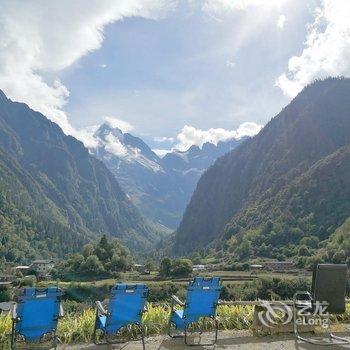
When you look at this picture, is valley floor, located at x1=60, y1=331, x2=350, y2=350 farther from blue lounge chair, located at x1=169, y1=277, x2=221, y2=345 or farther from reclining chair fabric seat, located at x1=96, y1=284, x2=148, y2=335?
reclining chair fabric seat, located at x1=96, y1=284, x2=148, y2=335

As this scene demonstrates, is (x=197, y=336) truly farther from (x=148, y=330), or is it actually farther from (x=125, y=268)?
(x=125, y=268)

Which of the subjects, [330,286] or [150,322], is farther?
[150,322]

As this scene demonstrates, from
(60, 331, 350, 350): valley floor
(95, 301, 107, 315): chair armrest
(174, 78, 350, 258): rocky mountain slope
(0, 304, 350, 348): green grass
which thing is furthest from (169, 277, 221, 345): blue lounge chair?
(174, 78, 350, 258): rocky mountain slope

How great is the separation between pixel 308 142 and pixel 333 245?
84.2 meters

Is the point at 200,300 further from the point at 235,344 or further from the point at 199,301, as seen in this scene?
the point at 235,344

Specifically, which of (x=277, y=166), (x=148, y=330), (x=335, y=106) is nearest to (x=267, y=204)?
(x=277, y=166)

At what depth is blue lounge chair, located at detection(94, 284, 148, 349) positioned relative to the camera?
7793mm

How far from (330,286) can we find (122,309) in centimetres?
345

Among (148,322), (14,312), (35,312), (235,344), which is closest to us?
A: (14,312)

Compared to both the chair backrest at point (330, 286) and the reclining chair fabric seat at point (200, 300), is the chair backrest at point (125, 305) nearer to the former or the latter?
the reclining chair fabric seat at point (200, 300)

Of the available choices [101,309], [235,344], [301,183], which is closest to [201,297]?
[235,344]

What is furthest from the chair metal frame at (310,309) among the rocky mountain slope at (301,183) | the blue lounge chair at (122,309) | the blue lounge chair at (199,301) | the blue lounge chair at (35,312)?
the rocky mountain slope at (301,183)

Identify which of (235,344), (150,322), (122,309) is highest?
(122,309)

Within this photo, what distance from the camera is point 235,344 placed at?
852 centimetres
